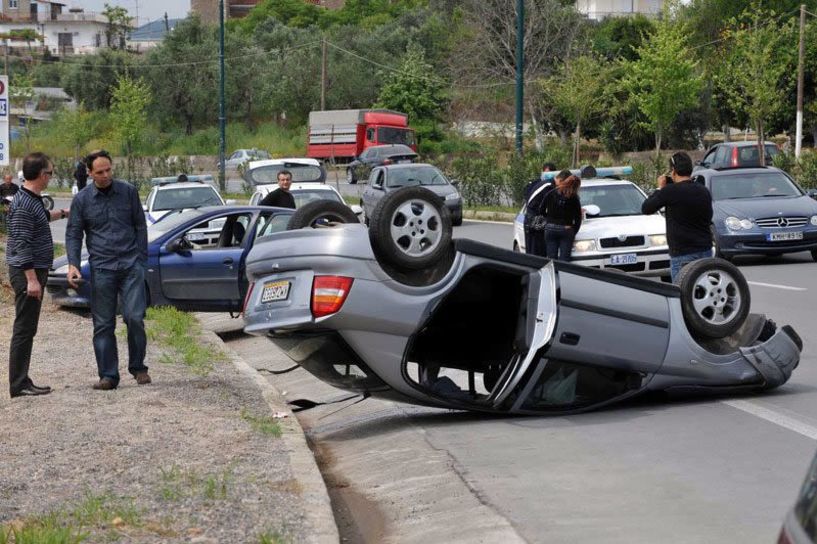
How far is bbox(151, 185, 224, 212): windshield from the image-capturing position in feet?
85.7

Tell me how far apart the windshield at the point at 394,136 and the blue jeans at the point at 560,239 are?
50.7 meters

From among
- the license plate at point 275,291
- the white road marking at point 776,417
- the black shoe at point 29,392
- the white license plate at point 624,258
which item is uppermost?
the license plate at point 275,291

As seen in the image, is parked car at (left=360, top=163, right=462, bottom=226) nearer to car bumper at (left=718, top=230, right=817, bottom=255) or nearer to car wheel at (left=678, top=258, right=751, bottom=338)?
car bumper at (left=718, top=230, right=817, bottom=255)

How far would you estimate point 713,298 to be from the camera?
10141mm

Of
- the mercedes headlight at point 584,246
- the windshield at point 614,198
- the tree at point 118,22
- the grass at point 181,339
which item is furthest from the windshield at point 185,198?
the tree at point 118,22

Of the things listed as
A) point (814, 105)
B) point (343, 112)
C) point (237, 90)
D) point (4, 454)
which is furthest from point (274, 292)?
point (237, 90)

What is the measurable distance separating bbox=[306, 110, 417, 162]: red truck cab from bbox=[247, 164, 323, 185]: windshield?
3448cm

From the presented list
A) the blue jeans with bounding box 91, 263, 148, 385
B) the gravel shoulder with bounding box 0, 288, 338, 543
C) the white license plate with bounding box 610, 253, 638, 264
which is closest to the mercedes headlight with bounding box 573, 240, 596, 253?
the white license plate with bounding box 610, 253, 638, 264

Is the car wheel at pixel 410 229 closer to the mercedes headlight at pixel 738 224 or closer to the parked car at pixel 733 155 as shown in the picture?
the mercedes headlight at pixel 738 224

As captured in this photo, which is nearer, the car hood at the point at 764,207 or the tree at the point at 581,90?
the car hood at the point at 764,207

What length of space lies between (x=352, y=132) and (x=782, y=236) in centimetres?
4781

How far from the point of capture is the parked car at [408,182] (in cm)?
3466

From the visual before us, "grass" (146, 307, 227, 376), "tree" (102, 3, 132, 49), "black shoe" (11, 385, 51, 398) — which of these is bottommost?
"grass" (146, 307, 227, 376)

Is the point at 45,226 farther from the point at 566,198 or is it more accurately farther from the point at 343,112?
the point at 343,112
